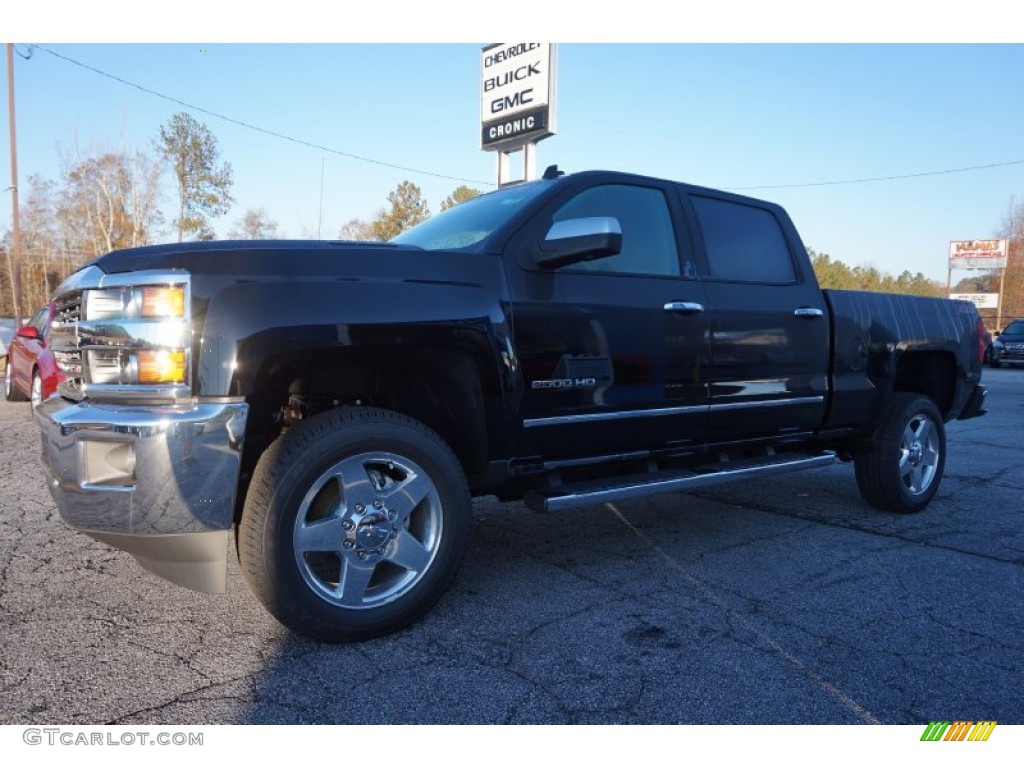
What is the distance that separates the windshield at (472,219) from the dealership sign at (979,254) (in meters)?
58.7

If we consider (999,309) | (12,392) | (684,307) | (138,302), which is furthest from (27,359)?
(999,309)

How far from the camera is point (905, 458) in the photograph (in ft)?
15.6

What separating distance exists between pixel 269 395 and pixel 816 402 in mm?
3190

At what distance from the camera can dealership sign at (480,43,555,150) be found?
1288cm

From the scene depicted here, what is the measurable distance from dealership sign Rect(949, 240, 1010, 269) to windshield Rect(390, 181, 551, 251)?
58.7 m

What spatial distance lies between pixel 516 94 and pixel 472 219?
10877 mm

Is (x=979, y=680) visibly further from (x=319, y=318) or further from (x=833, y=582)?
(x=319, y=318)

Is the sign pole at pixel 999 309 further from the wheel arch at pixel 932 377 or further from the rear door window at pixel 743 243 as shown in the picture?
the rear door window at pixel 743 243

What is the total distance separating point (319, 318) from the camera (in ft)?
8.36

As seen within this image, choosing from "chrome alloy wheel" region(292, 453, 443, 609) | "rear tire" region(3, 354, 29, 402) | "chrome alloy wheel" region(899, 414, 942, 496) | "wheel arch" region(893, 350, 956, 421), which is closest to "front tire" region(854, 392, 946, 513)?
"chrome alloy wheel" region(899, 414, 942, 496)

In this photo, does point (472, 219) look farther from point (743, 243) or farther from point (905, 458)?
point (905, 458)

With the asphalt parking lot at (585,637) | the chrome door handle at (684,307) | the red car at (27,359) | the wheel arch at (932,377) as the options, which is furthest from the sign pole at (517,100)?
the asphalt parking lot at (585,637)

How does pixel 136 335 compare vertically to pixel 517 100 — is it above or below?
below

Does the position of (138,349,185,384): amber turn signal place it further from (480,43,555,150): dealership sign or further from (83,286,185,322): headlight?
(480,43,555,150): dealership sign
